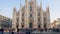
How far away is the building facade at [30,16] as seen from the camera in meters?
54.1

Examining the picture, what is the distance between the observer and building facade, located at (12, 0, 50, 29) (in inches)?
2130

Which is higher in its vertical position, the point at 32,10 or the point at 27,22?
the point at 32,10

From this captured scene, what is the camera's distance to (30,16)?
55281 millimetres

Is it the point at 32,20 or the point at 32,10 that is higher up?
the point at 32,10

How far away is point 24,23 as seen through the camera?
54.2 metres

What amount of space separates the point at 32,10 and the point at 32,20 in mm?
3704

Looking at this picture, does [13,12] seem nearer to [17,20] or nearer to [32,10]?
[17,20]

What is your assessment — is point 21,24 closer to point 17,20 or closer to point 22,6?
point 17,20

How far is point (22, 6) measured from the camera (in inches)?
2194

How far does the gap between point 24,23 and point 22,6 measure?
6.43 metres

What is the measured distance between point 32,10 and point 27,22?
15.7 ft

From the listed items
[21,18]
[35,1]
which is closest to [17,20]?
[21,18]

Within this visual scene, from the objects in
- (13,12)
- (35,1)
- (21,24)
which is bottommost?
(21,24)

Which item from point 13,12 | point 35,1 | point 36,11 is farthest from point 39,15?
point 13,12
